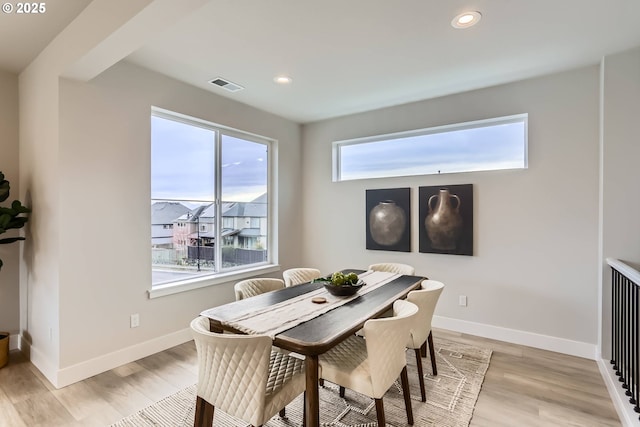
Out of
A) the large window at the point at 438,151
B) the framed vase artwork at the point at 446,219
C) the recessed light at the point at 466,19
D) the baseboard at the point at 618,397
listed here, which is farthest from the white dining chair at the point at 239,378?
the large window at the point at 438,151

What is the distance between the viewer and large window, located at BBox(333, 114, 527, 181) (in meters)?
3.48

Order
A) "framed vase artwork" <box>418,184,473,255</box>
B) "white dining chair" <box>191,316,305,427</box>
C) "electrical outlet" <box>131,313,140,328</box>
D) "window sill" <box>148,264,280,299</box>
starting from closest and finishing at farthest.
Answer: "white dining chair" <box>191,316,305,427</box>
"electrical outlet" <box>131,313,140,328</box>
"window sill" <box>148,264,280,299</box>
"framed vase artwork" <box>418,184,473,255</box>

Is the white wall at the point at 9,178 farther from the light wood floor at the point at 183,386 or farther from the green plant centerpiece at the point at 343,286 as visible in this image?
the green plant centerpiece at the point at 343,286

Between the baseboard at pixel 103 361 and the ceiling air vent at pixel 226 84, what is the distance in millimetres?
2685

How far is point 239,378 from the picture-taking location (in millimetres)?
1501

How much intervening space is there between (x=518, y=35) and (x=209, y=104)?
3066 millimetres

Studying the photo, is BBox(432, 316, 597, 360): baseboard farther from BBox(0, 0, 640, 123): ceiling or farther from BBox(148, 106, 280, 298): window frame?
BBox(0, 0, 640, 123): ceiling

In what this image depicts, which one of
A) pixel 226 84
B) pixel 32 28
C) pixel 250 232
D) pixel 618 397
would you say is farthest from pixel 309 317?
pixel 32 28

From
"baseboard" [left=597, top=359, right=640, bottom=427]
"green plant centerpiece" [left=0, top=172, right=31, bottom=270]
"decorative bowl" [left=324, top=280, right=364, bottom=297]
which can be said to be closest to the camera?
"baseboard" [left=597, top=359, right=640, bottom=427]

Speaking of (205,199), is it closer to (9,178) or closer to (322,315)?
(9,178)

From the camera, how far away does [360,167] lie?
450 cm

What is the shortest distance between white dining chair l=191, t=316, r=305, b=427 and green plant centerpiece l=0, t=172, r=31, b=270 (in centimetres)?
224

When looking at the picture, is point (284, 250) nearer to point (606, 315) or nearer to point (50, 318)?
point (50, 318)

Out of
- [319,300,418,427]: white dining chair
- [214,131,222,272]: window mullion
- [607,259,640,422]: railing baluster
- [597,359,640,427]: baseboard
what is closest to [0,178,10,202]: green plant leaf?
[214,131,222,272]: window mullion
